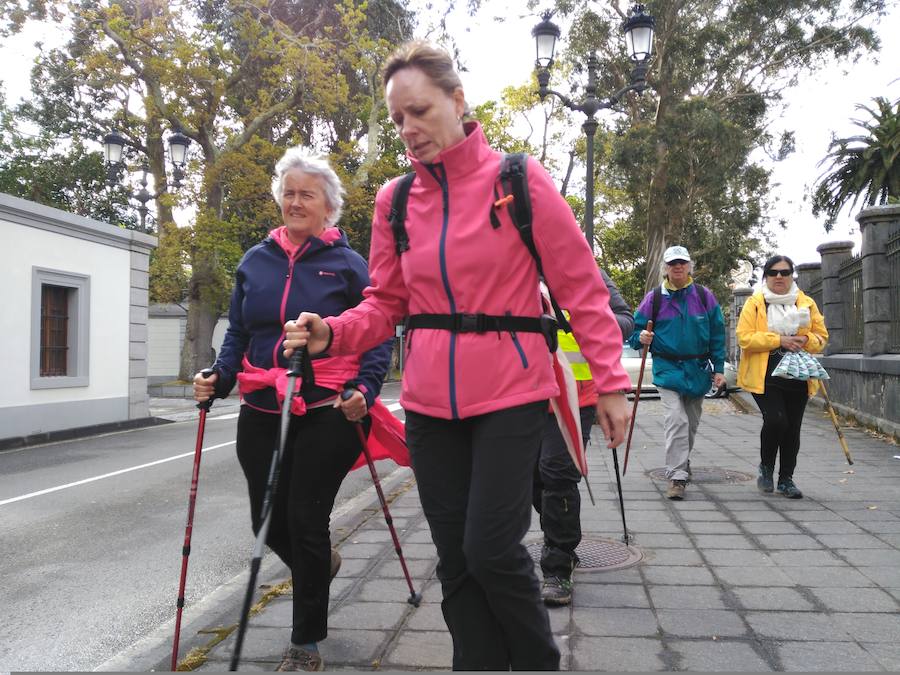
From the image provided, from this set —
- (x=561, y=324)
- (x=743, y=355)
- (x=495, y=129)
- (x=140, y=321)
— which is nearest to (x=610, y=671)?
(x=561, y=324)

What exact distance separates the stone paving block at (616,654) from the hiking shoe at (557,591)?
1.40 feet

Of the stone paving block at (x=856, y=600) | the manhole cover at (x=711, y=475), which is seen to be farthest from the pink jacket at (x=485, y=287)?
the manhole cover at (x=711, y=475)

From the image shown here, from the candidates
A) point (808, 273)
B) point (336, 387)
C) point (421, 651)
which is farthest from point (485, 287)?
point (808, 273)

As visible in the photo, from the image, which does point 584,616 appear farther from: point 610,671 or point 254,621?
point 254,621

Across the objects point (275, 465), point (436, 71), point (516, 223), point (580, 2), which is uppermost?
point (580, 2)

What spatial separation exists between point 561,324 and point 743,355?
14.5ft

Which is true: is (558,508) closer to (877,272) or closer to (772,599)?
(772,599)

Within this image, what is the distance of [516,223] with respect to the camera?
236 centimetres

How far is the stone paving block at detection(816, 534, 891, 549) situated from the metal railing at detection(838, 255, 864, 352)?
7626 mm

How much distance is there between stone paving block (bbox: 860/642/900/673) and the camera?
2947mm

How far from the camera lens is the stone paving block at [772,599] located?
3.63m

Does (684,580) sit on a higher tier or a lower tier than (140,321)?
lower

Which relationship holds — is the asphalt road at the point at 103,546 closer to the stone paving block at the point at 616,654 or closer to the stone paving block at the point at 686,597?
the stone paving block at the point at 616,654

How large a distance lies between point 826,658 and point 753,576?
1.12 meters
